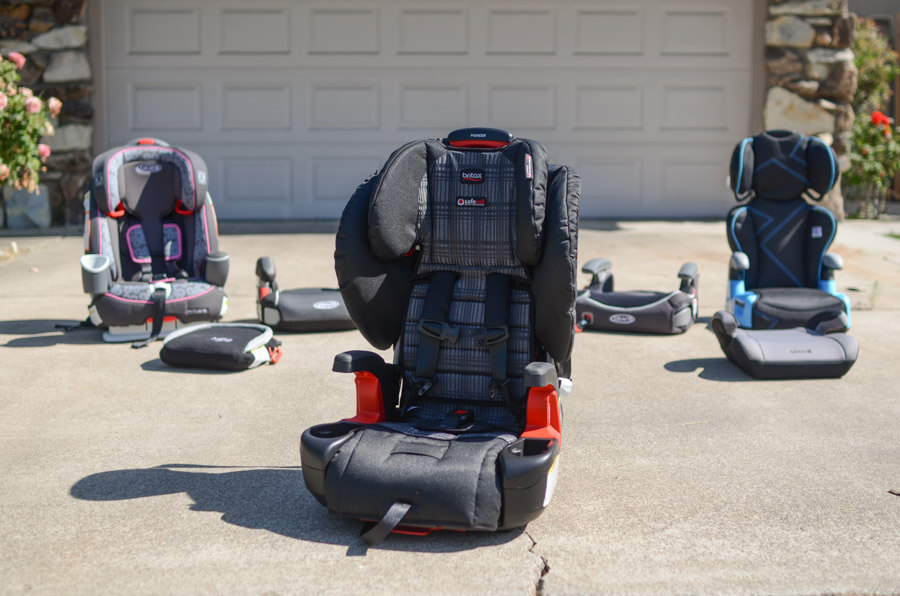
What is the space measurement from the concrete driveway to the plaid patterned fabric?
53cm

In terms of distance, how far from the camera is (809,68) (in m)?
11.1

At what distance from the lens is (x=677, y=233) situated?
10.6 meters

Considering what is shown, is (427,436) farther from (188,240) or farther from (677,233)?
(677,233)

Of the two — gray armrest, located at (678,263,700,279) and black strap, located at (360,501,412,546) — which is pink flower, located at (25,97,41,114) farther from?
black strap, located at (360,501,412,546)

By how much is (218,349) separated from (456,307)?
1967 mm

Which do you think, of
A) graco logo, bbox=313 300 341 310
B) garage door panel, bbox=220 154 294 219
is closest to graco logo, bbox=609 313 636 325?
graco logo, bbox=313 300 341 310

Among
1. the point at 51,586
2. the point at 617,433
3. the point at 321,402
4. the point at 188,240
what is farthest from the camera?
the point at 188,240

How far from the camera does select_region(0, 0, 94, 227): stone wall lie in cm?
1065

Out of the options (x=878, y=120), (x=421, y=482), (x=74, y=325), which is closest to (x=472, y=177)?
(x=421, y=482)

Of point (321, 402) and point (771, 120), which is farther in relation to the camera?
point (771, 120)

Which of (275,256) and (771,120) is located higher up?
(771,120)

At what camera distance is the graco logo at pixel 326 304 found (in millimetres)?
6492

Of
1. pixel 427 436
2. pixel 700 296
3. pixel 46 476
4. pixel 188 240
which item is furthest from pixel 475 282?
pixel 700 296

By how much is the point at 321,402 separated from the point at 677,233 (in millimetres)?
6542
